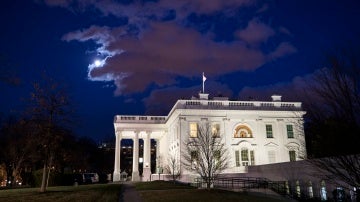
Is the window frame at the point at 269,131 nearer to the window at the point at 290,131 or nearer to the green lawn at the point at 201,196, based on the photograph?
the window at the point at 290,131

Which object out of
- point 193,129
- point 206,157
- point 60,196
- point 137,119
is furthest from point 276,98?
point 60,196

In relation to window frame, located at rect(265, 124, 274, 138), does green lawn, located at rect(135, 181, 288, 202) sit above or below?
below

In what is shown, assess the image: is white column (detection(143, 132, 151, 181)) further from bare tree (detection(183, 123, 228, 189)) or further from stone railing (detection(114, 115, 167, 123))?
bare tree (detection(183, 123, 228, 189))

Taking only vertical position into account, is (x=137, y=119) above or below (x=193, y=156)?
above

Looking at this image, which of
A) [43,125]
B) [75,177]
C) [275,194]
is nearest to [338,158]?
[275,194]

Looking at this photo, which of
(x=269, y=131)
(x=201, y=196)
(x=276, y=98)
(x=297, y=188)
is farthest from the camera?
(x=276, y=98)

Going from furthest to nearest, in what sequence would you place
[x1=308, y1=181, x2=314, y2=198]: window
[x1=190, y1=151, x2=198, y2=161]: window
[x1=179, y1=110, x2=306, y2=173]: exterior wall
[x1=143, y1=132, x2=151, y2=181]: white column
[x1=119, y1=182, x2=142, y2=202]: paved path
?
1. [x1=143, y1=132, x2=151, y2=181]: white column
2. [x1=179, y1=110, x2=306, y2=173]: exterior wall
3. [x1=190, y1=151, x2=198, y2=161]: window
4. [x1=308, y1=181, x2=314, y2=198]: window
5. [x1=119, y1=182, x2=142, y2=202]: paved path

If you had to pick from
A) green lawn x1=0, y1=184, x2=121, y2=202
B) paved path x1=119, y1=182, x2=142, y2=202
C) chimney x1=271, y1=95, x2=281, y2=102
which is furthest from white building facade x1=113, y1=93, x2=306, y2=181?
green lawn x1=0, y1=184, x2=121, y2=202

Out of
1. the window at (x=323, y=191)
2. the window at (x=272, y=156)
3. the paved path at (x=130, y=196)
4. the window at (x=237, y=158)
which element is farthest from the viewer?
the window at (x=272, y=156)

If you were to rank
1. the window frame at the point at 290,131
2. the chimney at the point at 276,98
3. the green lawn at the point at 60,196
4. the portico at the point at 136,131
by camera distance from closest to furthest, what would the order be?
the green lawn at the point at 60,196
the window frame at the point at 290,131
the chimney at the point at 276,98
the portico at the point at 136,131

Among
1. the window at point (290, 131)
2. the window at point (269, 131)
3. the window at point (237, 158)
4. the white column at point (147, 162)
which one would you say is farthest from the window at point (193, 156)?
the window at point (290, 131)

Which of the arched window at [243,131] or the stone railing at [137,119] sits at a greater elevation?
the stone railing at [137,119]

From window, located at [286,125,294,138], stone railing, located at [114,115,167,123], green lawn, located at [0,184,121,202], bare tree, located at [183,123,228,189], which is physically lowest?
green lawn, located at [0,184,121,202]

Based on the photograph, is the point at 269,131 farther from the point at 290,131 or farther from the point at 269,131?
the point at 290,131
